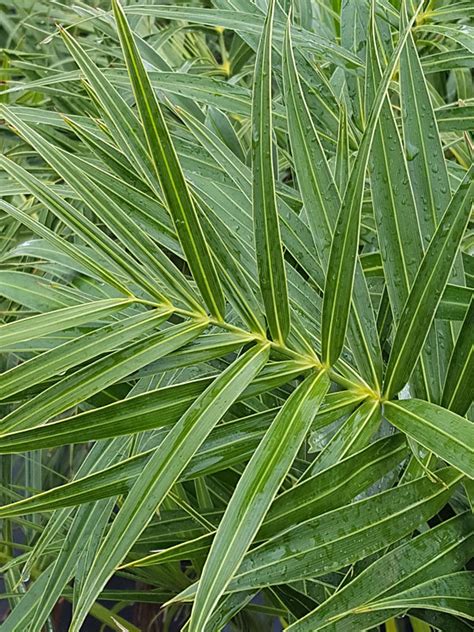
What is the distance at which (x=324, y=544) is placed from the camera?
38 centimetres

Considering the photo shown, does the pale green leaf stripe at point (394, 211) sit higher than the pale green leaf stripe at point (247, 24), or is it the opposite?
the pale green leaf stripe at point (247, 24)

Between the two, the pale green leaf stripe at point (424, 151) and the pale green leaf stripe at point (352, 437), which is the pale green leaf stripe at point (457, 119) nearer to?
the pale green leaf stripe at point (424, 151)

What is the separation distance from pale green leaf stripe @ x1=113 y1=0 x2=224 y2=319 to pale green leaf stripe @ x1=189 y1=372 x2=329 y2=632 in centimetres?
10

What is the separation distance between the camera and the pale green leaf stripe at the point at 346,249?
0.35 metres

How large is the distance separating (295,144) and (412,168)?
0.23 ft

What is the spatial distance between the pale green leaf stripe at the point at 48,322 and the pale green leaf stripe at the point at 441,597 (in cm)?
20

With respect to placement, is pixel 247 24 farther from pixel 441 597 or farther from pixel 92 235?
pixel 441 597

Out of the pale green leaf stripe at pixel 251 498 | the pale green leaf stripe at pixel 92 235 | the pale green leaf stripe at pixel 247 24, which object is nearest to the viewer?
the pale green leaf stripe at pixel 251 498

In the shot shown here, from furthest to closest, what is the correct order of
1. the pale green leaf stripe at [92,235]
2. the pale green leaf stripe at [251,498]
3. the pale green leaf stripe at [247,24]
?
the pale green leaf stripe at [247,24] < the pale green leaf stripe at [92,235] < the pale green leaf stripe at [251,498]

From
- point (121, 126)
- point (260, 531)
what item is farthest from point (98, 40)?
point (260, 531)

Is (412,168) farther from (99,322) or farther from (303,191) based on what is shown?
(99,322)

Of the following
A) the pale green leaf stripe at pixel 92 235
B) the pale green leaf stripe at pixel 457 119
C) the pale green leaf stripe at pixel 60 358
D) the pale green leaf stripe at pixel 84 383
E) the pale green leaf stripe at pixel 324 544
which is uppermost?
the pale green leaf stripe at pixel 92 235

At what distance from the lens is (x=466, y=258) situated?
1.78 ft

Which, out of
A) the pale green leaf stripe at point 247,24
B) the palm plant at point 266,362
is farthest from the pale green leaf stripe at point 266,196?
the pale green leaf stripe at point 247,24
